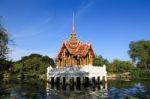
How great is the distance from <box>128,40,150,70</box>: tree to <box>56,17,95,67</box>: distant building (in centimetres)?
5894

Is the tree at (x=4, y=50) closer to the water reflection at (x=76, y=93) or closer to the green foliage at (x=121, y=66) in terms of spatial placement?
the water reflection at (x=76, y=93)

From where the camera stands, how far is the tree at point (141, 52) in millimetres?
117294

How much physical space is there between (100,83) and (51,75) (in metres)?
9.46

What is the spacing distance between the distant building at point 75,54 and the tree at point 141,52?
58935mm

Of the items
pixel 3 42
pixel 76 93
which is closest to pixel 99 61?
pixel 76 93

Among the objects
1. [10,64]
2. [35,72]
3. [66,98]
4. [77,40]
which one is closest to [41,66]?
[35,72]

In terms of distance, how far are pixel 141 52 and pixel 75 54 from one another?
212 ft

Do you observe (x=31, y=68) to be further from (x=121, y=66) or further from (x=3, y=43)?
(x=3, y=43)

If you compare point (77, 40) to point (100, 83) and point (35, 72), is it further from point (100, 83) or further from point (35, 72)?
point (35, 72)

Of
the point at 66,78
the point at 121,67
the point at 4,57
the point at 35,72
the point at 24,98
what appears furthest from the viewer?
the point at 121,67

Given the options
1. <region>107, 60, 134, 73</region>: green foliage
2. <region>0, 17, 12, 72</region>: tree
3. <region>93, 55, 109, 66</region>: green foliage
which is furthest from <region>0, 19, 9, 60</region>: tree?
<region>107, 60, 134, 73</region>: green foliage

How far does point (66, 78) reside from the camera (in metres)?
56.7

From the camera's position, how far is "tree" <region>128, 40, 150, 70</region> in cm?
11729

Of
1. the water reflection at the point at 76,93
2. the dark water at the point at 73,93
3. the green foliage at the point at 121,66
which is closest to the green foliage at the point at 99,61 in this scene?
the green foliage at the point at 121,66
